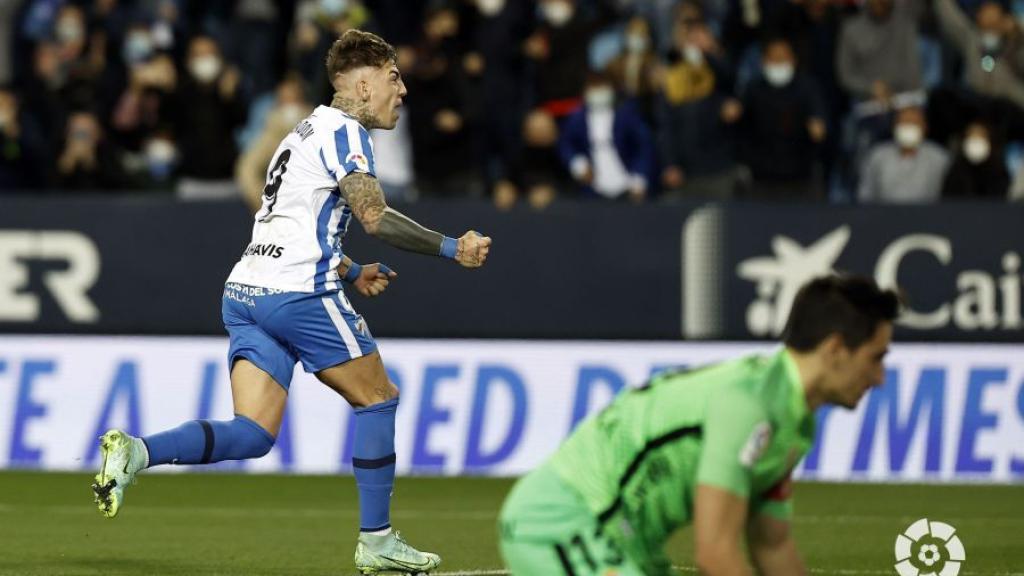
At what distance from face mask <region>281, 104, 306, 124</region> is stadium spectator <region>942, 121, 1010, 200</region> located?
16.9ft

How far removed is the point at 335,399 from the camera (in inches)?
562

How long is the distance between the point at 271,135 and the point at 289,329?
7488mm

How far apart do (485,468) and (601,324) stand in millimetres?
1480

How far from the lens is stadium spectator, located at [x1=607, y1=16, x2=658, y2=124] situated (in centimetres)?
1630

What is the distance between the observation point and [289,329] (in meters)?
8.22

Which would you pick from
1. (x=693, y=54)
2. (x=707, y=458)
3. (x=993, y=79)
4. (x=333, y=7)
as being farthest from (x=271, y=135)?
(x=707, y=458)

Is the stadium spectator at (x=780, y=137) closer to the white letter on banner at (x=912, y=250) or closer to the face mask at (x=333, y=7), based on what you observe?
the white letter on banner at (x=912, y=250)

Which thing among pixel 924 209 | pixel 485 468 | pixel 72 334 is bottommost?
pixel 485 468

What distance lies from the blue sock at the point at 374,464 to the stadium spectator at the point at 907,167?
27.1ft

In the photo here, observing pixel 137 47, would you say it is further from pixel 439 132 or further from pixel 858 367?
pixel 858 367

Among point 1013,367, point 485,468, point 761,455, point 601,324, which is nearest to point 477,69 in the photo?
point 601,324

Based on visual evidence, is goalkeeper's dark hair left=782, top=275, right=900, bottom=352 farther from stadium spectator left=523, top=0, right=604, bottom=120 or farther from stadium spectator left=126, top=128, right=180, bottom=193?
stadium spectator left=126, top=128, right=180, bottom=193

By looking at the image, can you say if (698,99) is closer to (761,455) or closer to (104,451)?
(104,451)

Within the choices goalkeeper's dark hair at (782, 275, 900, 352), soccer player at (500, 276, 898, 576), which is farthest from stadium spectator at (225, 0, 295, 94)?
goalkeeper's dark hair at (782, 275, 900, 352)
